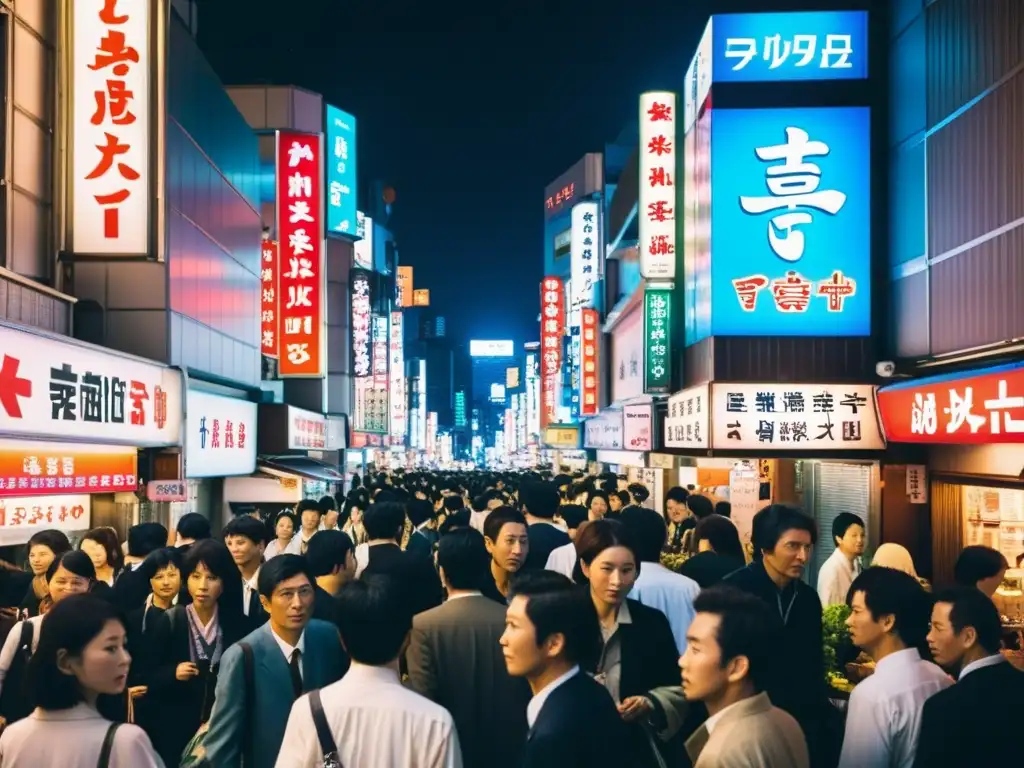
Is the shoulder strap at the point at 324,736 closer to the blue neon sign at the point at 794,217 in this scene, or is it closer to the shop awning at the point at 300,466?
the blue neon sign at the point at 794,217

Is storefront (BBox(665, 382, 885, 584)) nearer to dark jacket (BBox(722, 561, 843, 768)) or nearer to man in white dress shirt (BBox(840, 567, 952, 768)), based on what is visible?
dark jacket (BBox(722, 561, 843, 768))

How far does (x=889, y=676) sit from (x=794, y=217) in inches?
515

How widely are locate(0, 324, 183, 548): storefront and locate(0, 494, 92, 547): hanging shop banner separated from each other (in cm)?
1

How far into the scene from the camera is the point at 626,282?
3547cm

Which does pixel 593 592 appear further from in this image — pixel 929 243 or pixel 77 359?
pixel 929 243

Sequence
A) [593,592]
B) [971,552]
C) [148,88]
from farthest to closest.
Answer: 1. [148,88]
2. [971,552]
3. [593,592]

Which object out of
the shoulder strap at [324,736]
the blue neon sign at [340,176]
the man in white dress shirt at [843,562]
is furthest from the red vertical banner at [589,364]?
the shoulder strap at [324,736]

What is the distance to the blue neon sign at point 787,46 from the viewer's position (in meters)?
16.9

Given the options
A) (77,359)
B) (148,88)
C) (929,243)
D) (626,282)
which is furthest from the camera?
(626,282)

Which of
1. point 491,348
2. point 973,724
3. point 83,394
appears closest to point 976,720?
point 973,724

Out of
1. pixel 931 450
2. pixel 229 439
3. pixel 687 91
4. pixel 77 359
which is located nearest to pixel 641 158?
pixel 687 91

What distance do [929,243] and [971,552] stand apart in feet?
28.1

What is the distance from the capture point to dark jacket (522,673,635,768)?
11.6 ft

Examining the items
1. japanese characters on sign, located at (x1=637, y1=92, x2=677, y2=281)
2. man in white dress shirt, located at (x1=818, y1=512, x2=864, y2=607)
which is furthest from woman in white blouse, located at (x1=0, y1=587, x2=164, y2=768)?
japanese characters on sign, located at (x1=637, y1=92, x2=677, y2=281)
